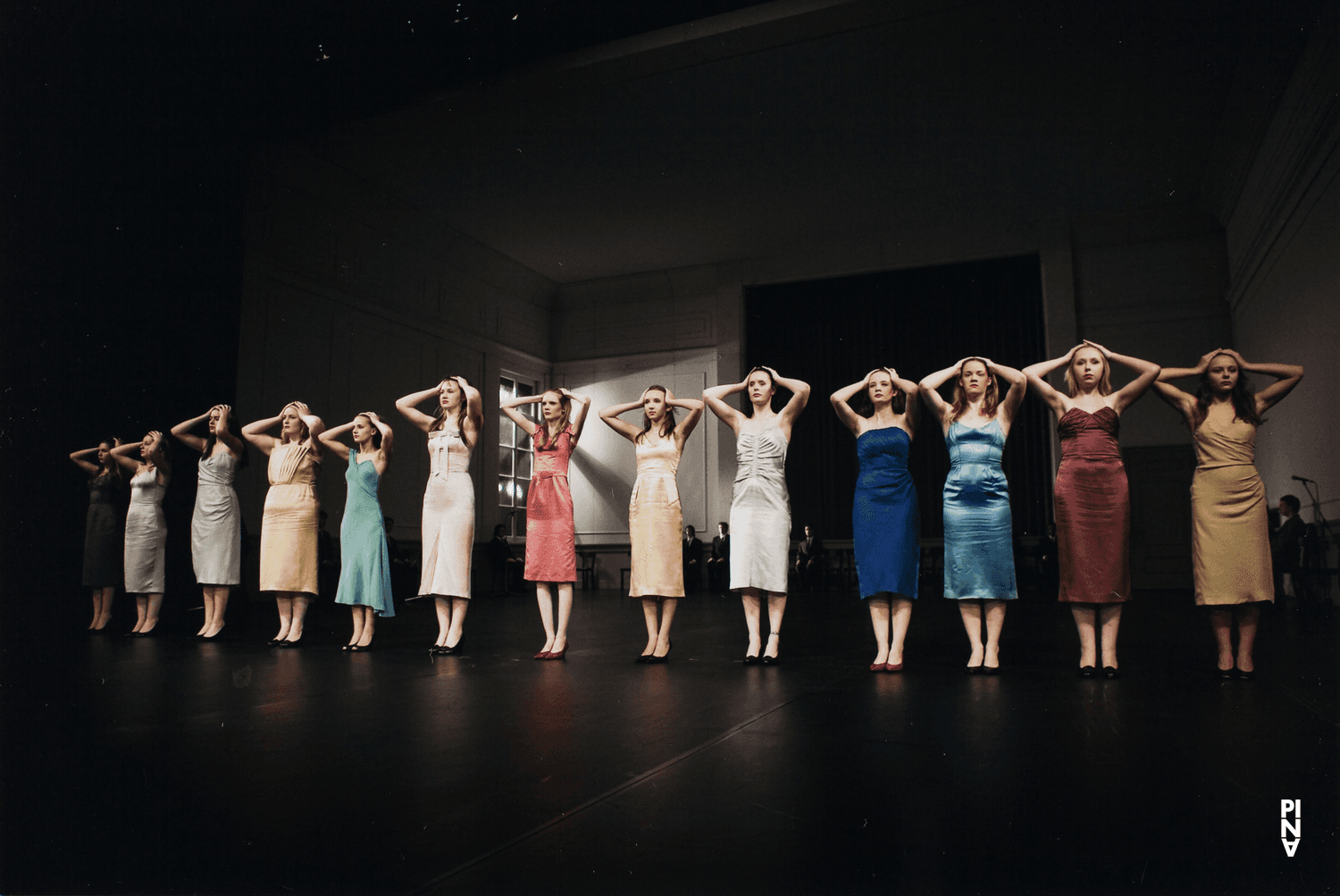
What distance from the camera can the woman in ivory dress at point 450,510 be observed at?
16.5 ft

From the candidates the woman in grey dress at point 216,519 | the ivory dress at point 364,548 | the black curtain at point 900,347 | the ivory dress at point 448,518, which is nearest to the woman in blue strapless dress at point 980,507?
the ivory dress at point 448,518

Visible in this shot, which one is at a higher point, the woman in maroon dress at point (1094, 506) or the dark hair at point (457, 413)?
the dark hair at point (457, 413)

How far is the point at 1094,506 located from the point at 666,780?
276 cm

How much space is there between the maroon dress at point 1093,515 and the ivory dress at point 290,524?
4.59m

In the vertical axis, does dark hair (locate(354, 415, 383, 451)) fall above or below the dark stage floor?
above

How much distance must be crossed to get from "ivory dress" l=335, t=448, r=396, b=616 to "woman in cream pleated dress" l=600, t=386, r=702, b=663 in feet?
5.58

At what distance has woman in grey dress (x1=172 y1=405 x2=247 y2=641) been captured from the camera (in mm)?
6094

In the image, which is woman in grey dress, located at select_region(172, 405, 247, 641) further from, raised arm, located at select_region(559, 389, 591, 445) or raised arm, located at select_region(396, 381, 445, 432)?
raised arm, located at select_region(559, 389, 591, 445)

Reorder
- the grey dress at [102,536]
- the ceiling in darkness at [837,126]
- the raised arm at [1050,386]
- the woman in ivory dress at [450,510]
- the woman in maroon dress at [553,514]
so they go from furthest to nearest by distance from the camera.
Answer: the ceiling in darkness at [837,126]
the grey dress at [102,536]
the woman in ivory dress at [450,510]
the woman in maroon dress at [553,514]
the raised arm at [1050,386]

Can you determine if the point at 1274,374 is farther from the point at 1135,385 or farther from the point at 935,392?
the point at 935,392

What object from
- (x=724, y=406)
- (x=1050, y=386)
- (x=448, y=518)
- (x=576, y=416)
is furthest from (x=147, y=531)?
(x=1050, y=386)

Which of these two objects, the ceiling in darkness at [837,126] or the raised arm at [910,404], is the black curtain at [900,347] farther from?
the raised arm at [910,404]

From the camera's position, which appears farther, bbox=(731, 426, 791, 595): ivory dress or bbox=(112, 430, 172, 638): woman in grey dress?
bbox=(112, 430, 172, 638): woman in grey dress

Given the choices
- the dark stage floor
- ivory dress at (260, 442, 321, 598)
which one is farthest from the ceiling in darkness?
the dark stage floor
